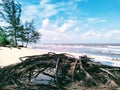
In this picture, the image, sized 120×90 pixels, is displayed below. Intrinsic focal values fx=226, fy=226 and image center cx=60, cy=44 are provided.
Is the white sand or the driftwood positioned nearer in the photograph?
the driftwood

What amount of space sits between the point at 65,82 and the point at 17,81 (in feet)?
3.34

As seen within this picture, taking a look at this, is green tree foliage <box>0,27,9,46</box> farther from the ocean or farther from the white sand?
the white sand

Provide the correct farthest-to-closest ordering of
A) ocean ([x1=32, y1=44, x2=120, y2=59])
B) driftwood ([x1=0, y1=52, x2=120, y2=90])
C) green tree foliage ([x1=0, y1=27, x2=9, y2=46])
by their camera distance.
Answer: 1. green tree foliage ([x1=0, y1=27, x2=9, y2=46])
2. ocean ([x1=32, y1=44, x2=120, y2=59])
3. driftwood ([x1=0, y1=52, x2=120, y2=90])

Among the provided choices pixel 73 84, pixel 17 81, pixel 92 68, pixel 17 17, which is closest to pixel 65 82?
pixel 73 84

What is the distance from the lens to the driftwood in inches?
187

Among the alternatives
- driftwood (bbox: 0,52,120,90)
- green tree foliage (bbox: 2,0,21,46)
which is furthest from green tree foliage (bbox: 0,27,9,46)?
driftwood (bbox: 0,52,120,90)

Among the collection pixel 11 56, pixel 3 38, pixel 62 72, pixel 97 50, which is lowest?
pixel 97 50

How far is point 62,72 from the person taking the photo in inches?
197

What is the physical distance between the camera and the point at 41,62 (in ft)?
16.8

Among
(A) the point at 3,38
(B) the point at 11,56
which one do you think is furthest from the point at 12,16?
(B) the point at 11,56

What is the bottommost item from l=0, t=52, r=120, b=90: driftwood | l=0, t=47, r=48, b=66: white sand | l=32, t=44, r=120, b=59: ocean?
l=32, t=44, r=120, b=59: ocean

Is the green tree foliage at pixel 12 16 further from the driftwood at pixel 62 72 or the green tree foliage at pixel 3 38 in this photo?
the driftwood at pixel 62 72

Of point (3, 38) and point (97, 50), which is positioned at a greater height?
point (3, 38)

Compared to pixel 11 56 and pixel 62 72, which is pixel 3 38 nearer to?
pixel 11 56
